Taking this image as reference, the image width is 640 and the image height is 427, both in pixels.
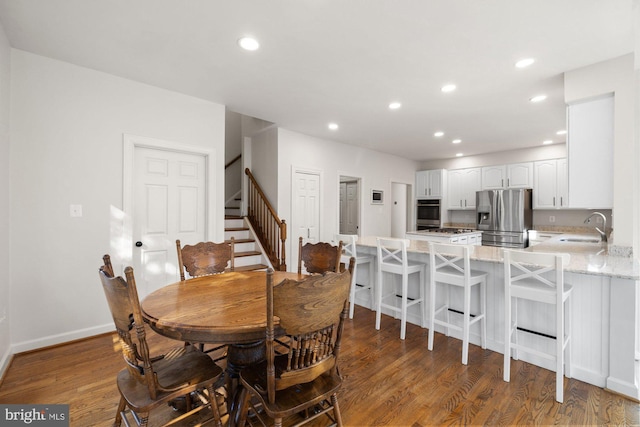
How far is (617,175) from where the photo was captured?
2545 mm

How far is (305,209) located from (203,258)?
279cm

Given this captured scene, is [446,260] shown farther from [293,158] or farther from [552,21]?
[293,158]

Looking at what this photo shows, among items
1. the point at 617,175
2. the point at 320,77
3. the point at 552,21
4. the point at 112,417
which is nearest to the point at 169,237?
the point at 112,417

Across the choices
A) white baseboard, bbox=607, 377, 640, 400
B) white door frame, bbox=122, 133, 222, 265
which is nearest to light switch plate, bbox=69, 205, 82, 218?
white door frame, bbox=122, 133, 222, 265

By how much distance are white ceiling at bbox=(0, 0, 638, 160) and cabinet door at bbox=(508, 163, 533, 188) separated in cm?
219

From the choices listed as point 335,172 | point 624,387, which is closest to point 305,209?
point 335,172

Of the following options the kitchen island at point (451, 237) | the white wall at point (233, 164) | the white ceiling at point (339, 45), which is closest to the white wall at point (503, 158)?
the kitchen island at point (451, 237)

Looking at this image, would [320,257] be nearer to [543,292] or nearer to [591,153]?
[543,292]

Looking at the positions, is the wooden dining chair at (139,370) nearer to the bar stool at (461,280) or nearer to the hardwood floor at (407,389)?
the hardwood floor at (407,389)

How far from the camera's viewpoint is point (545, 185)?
18.7 feet

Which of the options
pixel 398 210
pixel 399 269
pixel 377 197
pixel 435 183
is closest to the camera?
pixel 399 269

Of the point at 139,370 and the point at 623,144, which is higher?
the point at 623,144

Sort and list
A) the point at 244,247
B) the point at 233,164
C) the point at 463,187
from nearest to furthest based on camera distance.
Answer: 1. the point at 244,247
2. the point at 233,164
3. the point at 463,187

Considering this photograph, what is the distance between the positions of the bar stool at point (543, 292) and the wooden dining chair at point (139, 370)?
2.07 meters
